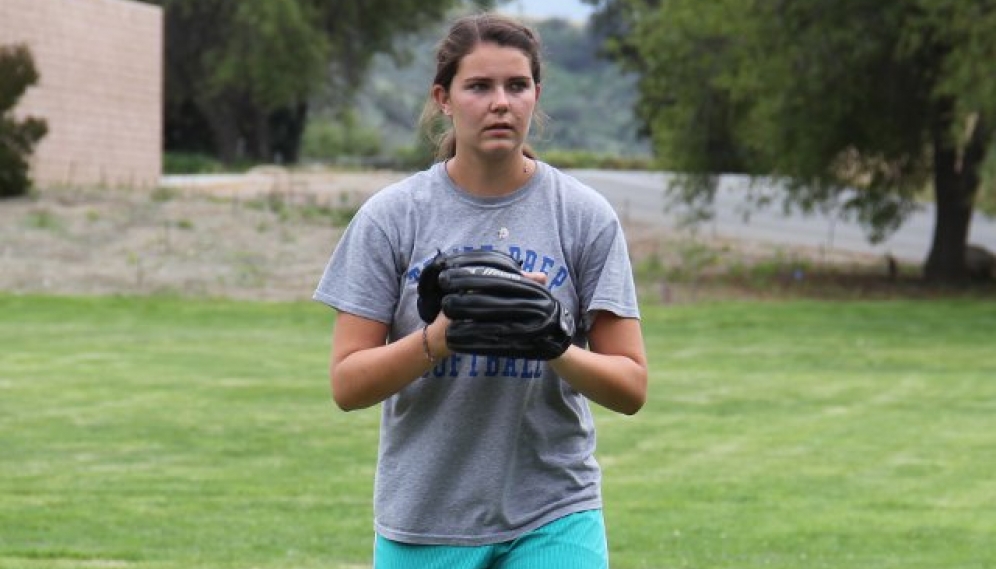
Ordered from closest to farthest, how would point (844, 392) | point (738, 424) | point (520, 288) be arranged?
point (520, 288) < point (738, 424) < point (844, 392)

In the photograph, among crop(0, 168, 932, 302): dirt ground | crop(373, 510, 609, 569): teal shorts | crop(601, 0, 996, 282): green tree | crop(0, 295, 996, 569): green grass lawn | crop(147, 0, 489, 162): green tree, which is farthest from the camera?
crop(147, 0, 489, 162): green tree

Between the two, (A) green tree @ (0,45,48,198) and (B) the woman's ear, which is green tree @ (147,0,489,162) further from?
(B) the woman's ear

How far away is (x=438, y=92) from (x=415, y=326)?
1.76 ft

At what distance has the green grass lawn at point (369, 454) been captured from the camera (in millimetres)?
10609

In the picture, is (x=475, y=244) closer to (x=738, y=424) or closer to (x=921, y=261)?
(x=738, y=424)

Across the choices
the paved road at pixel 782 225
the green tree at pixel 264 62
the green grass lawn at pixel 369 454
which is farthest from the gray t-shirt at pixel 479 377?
the green tree at pixel 264 62

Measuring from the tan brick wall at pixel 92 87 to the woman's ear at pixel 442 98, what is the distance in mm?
38401

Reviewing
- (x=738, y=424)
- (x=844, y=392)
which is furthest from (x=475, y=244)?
(x=844, y=392)

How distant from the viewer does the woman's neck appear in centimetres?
439

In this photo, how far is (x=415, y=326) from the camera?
4.39 metres

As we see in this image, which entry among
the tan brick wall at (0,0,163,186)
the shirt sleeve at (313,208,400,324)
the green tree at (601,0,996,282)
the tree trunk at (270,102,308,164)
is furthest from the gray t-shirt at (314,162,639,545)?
the tree trunk at (270,102,308,164)

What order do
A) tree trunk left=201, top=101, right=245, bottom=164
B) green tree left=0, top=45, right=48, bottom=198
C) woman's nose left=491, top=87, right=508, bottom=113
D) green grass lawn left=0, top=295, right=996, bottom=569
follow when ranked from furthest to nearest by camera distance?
tree trunk left=201, top=101, right=245, bottom=164
green tree left=0, top=45, right=48, bottom=198
green grass lawn left=0, top=295, right=996, bottom=569
woman's nose left=491, top=87, right=508, bottom=113

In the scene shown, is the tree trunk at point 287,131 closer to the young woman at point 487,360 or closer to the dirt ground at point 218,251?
the dirt ground at point 218,251

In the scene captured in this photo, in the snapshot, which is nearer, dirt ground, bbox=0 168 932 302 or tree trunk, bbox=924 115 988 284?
dirt ground, bbox=0 168 932 302
